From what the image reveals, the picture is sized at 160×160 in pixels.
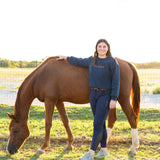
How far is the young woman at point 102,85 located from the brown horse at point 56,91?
48 centimetres

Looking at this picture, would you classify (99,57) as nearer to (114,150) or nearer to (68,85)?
(68,85)

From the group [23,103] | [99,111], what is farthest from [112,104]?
[23,103]

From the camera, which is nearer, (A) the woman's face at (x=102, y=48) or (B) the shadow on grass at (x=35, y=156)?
(A) the woman's face at (x=102, y=48)

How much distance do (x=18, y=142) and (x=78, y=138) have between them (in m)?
1.43

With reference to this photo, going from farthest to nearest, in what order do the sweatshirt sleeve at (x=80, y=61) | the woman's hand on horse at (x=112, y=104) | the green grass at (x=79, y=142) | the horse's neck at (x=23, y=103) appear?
the horse's neck at (x=23, y=103) < the green grass at (x=79, y=142) < the sweatshirt sleeve at (x=80, y=61) < the woman's hand on horse at (x=112, y=104)

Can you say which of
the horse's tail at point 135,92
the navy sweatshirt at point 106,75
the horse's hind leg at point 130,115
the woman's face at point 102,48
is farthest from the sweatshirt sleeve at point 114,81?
the horse's tail at point 135,92

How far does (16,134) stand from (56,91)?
3.84 feet

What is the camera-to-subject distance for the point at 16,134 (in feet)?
14.3

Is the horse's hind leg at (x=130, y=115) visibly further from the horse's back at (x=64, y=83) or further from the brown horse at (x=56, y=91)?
the horse's back at (x=64, y=83)

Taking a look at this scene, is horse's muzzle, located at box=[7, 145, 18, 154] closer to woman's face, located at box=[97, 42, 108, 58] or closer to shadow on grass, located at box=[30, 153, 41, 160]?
shadow on grass, located at box=[30, 153, 41, 160]

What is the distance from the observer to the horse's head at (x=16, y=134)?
4.29 m

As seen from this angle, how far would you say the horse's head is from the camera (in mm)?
4289

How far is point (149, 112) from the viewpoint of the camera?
324 inches

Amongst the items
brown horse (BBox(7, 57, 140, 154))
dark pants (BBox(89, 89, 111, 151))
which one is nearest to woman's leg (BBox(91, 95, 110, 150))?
dark pants (BBox(89, 89, 111, 151))
